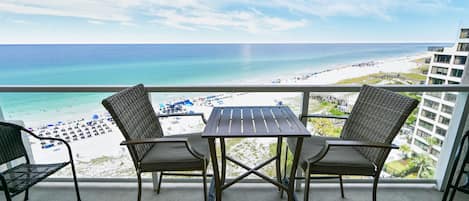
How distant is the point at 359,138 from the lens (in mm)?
1663

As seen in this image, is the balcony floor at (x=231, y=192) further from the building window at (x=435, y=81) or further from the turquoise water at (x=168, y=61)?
the turquoise water at (x=168, y=61)

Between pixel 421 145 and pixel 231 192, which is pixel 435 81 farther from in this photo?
pixel 231 192

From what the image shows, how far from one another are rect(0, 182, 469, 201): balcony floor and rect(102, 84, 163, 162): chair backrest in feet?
2.06

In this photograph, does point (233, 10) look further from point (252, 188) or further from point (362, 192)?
point (362, 192)

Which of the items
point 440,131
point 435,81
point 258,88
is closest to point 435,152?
point 440,131

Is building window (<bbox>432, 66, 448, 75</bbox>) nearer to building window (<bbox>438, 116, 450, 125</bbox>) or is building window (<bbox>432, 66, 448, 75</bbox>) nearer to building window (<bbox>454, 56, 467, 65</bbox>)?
building window (<bbox>454, 56, 467, 65</bbox>)

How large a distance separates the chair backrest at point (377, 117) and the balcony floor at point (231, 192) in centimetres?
64

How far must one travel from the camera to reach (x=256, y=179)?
2.14 metres

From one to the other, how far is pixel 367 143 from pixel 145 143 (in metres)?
1.41

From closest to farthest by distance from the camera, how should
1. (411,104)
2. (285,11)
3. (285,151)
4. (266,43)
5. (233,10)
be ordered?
(411,104), (285,151), (285,11), (233,10), (266,43)

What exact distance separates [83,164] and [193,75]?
3317 millimetres

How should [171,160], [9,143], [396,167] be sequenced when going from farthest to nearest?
[396,167]
[9,143]
[171,160]

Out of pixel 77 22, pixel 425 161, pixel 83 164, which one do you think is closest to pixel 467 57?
pixel 425 161

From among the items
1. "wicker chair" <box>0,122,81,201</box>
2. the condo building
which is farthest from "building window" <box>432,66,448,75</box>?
"wicker chair" <box>0,122,81,201</box>
